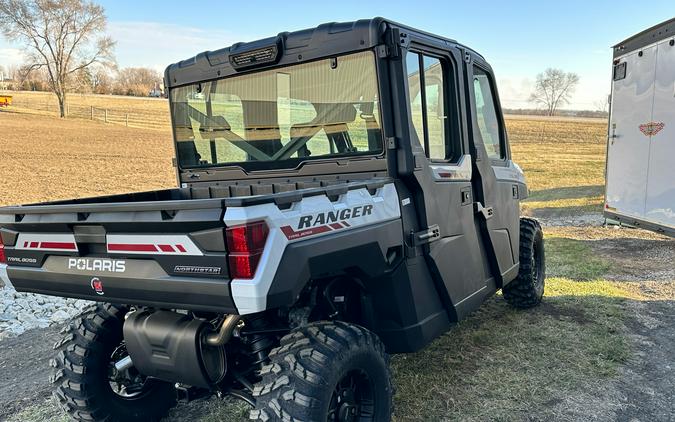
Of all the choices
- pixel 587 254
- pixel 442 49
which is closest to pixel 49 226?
pixel 442 49

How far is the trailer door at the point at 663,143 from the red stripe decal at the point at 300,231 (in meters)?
6.29

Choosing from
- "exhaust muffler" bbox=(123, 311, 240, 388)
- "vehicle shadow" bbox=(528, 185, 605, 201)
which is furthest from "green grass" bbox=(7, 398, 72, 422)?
"vehicle shadow" bbox=(528, 185, 605, 201)

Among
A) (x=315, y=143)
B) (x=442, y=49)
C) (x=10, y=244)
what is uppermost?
(x=442, y=49)

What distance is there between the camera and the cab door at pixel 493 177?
3986 mm

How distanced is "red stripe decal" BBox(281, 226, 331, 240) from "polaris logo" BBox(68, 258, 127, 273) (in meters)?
0.80

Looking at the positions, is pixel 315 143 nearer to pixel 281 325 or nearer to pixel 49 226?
pixel 281 325

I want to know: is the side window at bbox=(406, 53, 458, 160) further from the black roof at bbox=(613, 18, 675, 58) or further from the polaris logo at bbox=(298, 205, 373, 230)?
the black roof at bbox=(613, 18, 675, 58)

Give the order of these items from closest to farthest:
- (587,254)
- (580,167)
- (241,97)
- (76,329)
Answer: (76,329)
(241,97)
(587,254)
(580,167)

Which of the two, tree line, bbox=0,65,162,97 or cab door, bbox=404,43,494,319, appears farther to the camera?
tree line, bbox=0,65,162,97

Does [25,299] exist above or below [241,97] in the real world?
below

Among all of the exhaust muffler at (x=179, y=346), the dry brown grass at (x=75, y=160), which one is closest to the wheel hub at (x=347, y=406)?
the exhaust muffler at (x=179, y=346)

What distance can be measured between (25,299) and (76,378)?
327 centimetres

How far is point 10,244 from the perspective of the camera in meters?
2.87

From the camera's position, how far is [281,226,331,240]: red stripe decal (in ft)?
7.50
